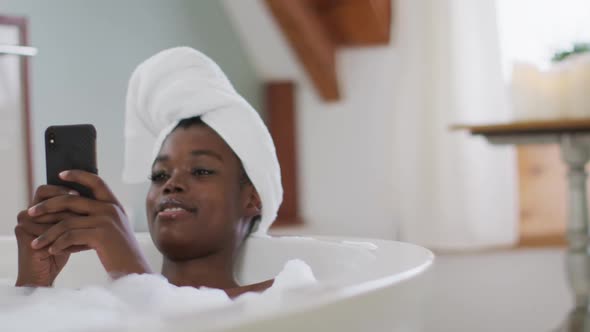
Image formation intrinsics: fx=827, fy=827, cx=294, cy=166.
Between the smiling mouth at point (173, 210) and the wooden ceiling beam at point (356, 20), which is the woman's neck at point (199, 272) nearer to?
the smiling mouth at point (173, 210)

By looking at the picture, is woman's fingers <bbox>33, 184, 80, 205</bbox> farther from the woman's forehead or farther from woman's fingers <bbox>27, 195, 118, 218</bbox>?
the woman's forehead

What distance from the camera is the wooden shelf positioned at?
211 centimetres

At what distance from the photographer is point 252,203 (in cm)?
103

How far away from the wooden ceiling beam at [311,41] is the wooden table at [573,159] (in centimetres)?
90

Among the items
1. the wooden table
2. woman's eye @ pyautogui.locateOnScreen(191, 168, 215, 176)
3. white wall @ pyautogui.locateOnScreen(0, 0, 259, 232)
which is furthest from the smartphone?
the wooden table

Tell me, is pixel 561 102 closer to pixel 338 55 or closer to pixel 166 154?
pixel 338 55

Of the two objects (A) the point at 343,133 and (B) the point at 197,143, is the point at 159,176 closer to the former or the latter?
(B) the point at 197,143

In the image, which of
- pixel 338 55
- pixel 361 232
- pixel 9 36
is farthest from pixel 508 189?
pixel 9 36

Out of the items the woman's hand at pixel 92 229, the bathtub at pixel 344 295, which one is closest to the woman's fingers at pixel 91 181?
the woman's hand at pixel 92 229

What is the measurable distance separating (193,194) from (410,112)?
2.14 m

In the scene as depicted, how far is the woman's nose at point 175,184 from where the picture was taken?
0.95 meters

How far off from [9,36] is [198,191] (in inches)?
53.3

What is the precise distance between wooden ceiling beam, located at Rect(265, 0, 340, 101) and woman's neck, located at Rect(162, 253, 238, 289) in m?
1.95

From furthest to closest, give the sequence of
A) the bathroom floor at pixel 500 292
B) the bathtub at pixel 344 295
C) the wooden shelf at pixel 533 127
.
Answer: the bathroom floor at pixel 500 292, the wooden shelf at pixel 533 127, the bathtub at pixel 344 295
